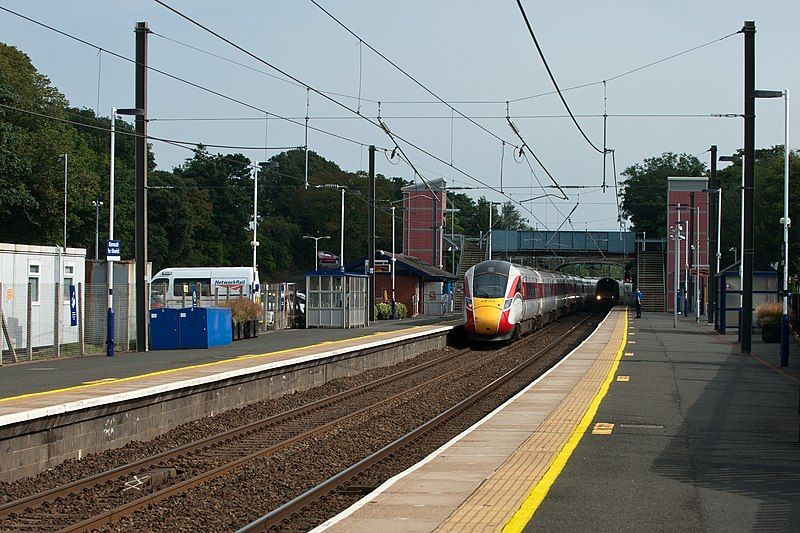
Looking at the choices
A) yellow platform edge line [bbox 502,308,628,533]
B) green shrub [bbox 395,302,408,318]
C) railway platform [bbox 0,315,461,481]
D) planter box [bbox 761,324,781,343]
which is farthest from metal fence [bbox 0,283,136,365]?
green shrub [bbox 395,302,408,318]

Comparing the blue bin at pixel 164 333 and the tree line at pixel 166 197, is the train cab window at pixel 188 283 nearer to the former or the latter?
the tree line at pixel 166 197

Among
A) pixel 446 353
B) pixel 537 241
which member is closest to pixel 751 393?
pixel 446 353

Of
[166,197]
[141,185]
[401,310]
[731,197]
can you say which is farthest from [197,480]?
[731,197]

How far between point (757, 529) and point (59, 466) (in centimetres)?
875

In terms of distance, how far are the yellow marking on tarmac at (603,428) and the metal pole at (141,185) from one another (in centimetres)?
1629

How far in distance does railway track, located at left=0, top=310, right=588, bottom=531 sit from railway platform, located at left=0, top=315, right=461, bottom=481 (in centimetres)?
113

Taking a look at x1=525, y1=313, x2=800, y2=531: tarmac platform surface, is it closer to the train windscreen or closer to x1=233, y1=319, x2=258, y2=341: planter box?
the train windscreen

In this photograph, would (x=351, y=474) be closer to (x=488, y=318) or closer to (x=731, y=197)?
(x=488, y=318)

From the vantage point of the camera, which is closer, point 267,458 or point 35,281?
point 267,458

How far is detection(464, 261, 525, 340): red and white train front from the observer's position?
3741cm

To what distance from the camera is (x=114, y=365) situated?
23.8 metres

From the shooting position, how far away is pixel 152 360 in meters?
25.3

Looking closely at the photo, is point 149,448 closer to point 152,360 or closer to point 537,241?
point 152,360

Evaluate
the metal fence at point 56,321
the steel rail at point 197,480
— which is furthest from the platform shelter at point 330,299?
the steel rail at point 197,480
